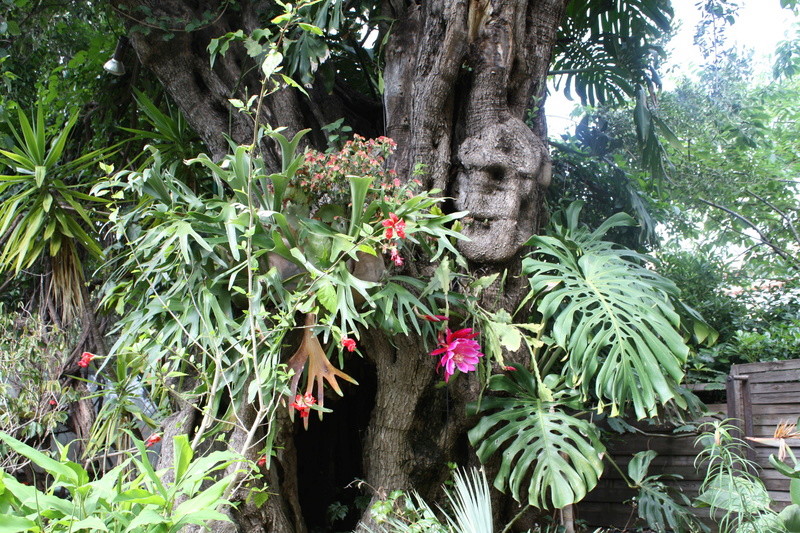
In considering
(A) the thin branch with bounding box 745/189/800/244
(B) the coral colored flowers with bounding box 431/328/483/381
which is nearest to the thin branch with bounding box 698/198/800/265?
(A) the thin branch with bounding box 745/189/800/244

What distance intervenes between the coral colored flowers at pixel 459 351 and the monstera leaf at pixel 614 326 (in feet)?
1.14

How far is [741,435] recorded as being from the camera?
3.69m

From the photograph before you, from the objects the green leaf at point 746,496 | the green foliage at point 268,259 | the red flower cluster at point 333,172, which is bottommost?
the green leaf at point 746,496

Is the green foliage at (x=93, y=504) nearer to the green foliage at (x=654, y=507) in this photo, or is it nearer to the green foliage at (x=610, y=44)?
the green foliage at (x=654, y=507)

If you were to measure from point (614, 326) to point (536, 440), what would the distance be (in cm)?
62

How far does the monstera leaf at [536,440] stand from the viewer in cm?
269

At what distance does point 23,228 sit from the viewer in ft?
12.4

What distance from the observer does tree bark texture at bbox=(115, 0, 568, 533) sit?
303 cm

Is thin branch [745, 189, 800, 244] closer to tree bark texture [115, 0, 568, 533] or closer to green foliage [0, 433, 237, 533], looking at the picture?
tree bark texture [115, 0, 568, 533]

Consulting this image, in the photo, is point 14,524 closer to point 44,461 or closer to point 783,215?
point 44,461

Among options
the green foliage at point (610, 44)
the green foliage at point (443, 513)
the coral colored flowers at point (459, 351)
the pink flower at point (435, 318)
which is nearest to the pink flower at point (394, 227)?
the pink flower at point (435, 318)

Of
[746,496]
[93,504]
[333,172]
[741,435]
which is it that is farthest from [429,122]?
[93,504]

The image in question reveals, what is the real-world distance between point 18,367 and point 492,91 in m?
3.10

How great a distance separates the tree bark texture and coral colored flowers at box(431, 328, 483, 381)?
0.73 ft
